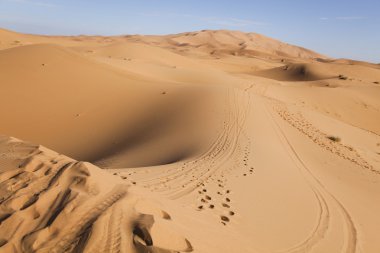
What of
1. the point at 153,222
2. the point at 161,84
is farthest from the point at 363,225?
the point at 161,84

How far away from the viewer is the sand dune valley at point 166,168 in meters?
2.90

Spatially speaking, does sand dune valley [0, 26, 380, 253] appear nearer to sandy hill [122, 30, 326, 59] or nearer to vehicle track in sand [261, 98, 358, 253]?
vehicle track in sand [261, 98, 358, 253]

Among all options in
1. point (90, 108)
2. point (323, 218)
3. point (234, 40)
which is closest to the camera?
point (323, 218)

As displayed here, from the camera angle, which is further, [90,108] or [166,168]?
[90,108]

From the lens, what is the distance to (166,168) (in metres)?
6.32

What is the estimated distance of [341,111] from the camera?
2119 cm

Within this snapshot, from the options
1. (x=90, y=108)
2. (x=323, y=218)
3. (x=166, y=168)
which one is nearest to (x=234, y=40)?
(x=90, y=108)

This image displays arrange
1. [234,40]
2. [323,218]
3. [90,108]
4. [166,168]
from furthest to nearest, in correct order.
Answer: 1. [234,40]
2. [90,108]
3. [166,168]
4. [323,218]

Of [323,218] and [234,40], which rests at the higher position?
[234,40]

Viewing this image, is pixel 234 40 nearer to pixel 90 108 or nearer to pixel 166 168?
pixel 90 108

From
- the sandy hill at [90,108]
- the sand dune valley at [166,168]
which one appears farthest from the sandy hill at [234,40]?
the sand dune valley at [166,168]

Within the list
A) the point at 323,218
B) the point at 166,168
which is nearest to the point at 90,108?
the point at 166,168

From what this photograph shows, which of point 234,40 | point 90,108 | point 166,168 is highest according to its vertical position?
point 234,40

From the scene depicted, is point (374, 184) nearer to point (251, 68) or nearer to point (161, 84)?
point (161, 84)
